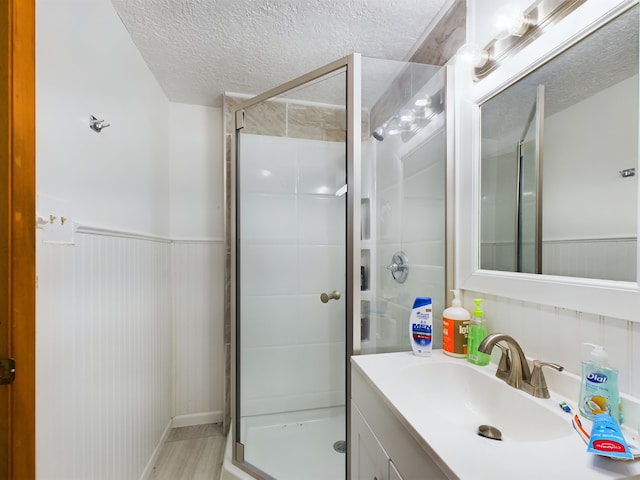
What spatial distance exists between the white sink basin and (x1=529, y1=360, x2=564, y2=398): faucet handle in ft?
0.09

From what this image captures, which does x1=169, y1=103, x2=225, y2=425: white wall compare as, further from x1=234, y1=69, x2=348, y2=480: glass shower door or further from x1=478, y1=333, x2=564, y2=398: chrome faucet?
x1=478, y1=333, x2=564, y2=398: chrome faucet

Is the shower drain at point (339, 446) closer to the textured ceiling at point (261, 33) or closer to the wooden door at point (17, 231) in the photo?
the wooden door at point (17, 231)

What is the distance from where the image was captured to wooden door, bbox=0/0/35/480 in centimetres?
66

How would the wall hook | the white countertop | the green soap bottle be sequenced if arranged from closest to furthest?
the white countertop → the green soap bottle → the wall hook

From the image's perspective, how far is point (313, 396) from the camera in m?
1.64

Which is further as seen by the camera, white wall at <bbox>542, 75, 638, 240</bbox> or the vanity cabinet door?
the vanity cabinet door

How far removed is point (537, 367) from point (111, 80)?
1.78m

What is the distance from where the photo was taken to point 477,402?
836mm

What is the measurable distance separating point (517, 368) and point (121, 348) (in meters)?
1.46

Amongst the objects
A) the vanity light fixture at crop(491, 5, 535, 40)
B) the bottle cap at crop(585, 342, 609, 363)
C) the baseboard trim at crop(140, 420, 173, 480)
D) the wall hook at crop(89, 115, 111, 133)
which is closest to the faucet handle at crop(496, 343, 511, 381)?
the bottle cap at crop(585, 342, 609, 363)

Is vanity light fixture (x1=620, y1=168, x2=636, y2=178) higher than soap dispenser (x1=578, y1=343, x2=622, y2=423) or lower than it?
higher

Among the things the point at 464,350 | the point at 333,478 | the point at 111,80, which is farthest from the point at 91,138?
the point at 333,478

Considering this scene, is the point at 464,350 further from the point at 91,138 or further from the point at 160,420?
the point at 160,420

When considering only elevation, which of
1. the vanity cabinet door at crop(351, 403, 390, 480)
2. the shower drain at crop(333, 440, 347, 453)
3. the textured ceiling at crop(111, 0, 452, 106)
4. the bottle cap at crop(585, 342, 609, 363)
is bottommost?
the shower drain at crop(333, 440, 347, 453)
